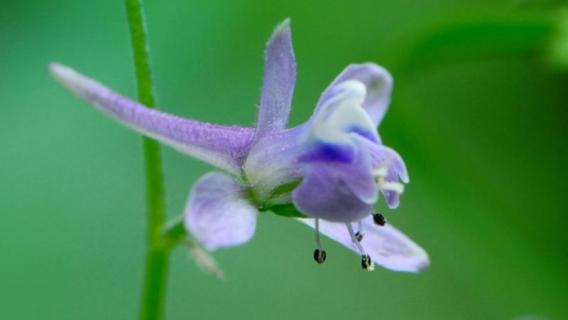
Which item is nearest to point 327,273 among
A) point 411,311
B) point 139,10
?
point 411,311

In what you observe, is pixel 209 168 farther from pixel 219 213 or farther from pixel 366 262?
pixel 219 213

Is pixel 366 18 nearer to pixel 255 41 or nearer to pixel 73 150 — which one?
pixel 255 41

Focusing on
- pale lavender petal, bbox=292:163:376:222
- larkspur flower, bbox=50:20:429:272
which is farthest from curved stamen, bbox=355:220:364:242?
pale lavender petal, bbox=292:163:376:222

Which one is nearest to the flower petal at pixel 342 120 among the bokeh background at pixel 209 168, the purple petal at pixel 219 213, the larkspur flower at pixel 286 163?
the larkspur flower at pixel 286 163

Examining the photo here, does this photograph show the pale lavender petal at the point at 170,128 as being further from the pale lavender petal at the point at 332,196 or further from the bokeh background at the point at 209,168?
the bokeh background at the point at 209,168

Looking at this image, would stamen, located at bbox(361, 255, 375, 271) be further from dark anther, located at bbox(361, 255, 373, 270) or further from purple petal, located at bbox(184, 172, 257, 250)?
purple petal, located at bbox(184, 172, 257, 250)

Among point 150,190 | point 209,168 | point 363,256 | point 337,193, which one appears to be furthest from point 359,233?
point 209,168
